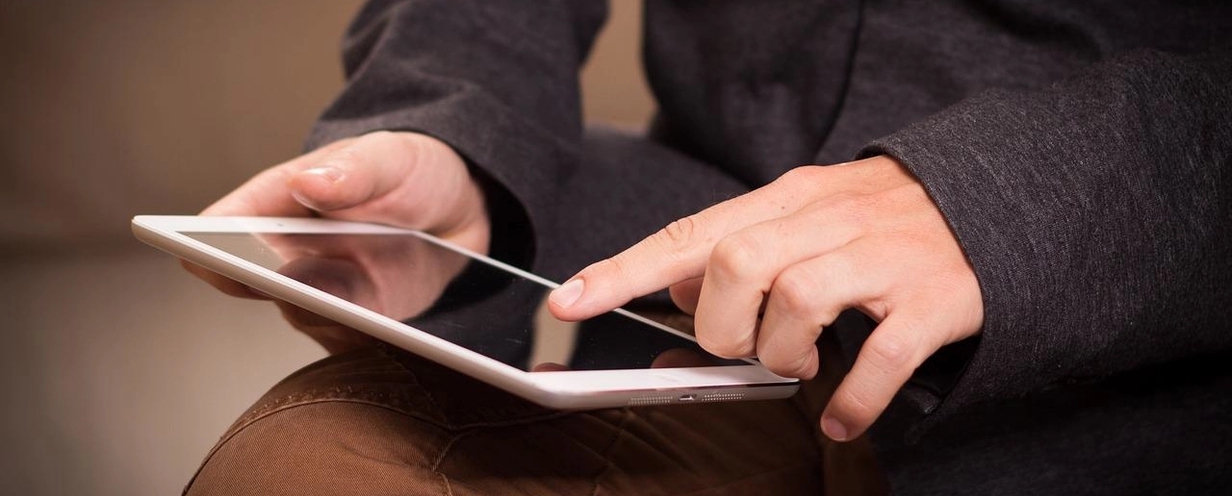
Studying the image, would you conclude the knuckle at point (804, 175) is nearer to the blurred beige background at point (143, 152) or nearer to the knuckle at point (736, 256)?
the knuckle at point (736, 256)

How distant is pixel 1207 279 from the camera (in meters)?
0.34

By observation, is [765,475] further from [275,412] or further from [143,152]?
[143,152]

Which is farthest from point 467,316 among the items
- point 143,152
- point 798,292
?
point 143,152

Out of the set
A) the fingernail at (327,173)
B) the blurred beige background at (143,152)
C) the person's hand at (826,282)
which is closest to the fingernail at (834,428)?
the person's hand at (826,282)

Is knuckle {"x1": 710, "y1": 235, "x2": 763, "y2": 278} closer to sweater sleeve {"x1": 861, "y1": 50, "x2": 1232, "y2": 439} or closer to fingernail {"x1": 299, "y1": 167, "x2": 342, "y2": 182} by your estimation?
sweater sleeve {"x1": 861, "y1": 50, "x2": 1232, "y2": 439}

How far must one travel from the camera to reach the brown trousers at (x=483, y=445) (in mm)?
307

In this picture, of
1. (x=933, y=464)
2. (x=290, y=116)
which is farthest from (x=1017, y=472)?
(x=290, y=116)

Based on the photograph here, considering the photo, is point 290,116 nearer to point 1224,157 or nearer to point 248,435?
point 248,435

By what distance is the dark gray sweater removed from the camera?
0.31m

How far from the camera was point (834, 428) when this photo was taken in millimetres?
308

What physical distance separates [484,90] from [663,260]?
0.25 m

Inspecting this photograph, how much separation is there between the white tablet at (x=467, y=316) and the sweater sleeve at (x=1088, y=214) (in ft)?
0.27

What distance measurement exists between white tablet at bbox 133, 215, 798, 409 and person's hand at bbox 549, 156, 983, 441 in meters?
0.02

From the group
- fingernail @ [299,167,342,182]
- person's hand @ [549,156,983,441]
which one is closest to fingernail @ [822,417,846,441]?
person's hand @ [549,156,983,441]
